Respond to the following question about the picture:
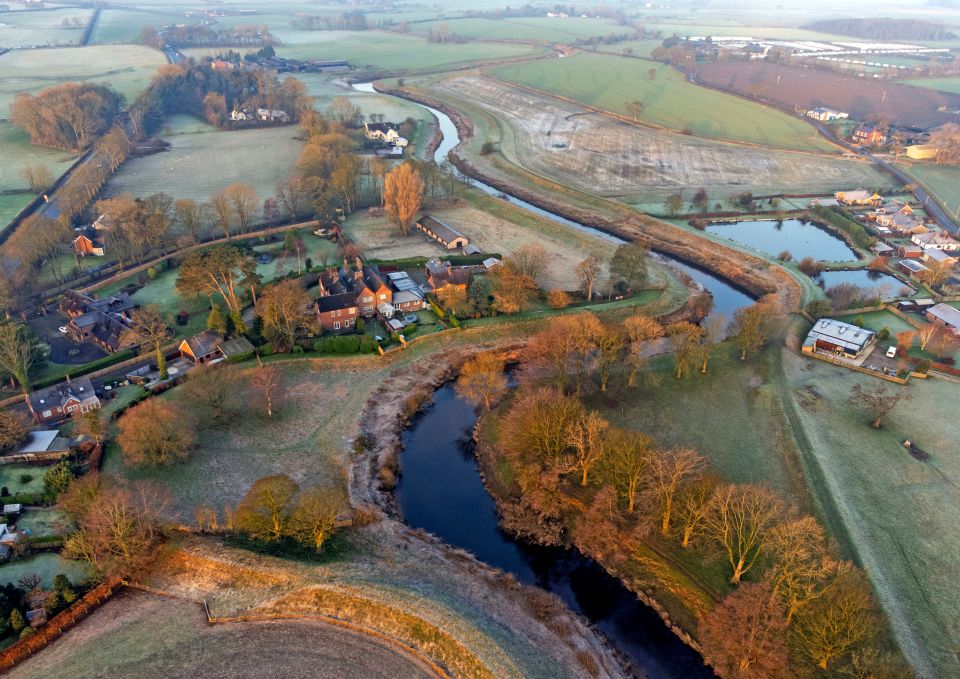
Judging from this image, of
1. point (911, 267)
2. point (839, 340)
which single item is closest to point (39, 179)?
point (839, 340)

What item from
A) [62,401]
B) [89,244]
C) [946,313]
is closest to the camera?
[62,401]

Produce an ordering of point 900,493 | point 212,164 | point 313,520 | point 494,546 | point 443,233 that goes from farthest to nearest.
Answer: point 212,164 → point 443,233 → point 900,493 → point 494,546 → point 313,520

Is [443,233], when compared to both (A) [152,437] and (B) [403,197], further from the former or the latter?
(A) [152,437]

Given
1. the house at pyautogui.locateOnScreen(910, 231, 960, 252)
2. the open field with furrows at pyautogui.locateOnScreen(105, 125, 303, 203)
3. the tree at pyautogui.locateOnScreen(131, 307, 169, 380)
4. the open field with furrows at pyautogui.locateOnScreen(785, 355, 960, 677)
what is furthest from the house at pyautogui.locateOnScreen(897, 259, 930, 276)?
the open field with furrows at pyautogui.locateOnScreen(105, 125, 303, 203)

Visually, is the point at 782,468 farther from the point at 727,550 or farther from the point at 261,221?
the point at 261,221

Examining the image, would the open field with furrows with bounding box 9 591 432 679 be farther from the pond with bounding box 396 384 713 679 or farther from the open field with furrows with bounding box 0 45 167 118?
the open field with furrows with bounding box 0 45 167 118

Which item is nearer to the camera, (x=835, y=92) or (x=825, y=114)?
(x=825, y=114)

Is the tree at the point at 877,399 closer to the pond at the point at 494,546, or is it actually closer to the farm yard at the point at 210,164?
the pond at the point at 494,546
